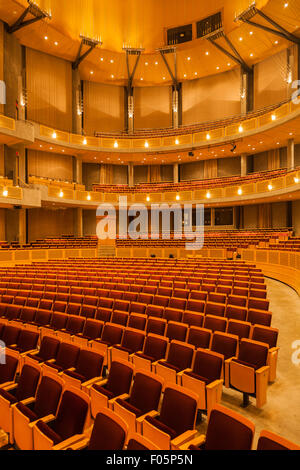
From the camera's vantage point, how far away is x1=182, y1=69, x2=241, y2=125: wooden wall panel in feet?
62.0

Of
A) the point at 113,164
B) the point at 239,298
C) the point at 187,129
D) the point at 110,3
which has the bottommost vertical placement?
the point at 239,298

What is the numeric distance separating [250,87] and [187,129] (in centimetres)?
429

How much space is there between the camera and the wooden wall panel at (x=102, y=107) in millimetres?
19797

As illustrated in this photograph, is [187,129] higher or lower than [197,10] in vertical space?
lower

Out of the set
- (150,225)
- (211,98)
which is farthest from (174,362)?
(211,98)

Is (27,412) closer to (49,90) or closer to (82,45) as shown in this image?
(82,45)

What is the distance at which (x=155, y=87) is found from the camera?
20.7 m

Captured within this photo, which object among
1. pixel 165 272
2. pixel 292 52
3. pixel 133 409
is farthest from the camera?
pixel 292 52

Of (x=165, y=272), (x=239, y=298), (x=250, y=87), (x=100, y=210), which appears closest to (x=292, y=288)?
(x=165, y=272)

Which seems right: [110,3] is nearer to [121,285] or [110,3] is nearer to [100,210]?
[100,210]

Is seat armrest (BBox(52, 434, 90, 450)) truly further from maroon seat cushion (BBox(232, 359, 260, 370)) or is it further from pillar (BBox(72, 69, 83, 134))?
pillar (BBox(72, 69, 83, 134))

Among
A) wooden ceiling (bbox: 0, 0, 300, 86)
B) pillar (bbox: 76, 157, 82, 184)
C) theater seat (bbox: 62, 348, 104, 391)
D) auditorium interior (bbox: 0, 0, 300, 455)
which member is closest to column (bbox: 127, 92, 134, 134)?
auditorium interior (bbox: 0, 0, 300, 455)

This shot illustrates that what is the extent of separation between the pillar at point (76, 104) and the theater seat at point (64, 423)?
18.1 metres

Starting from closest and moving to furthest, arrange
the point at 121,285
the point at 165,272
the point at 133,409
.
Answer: the point at 133,409, the point at 121,285, the point at 165,272
